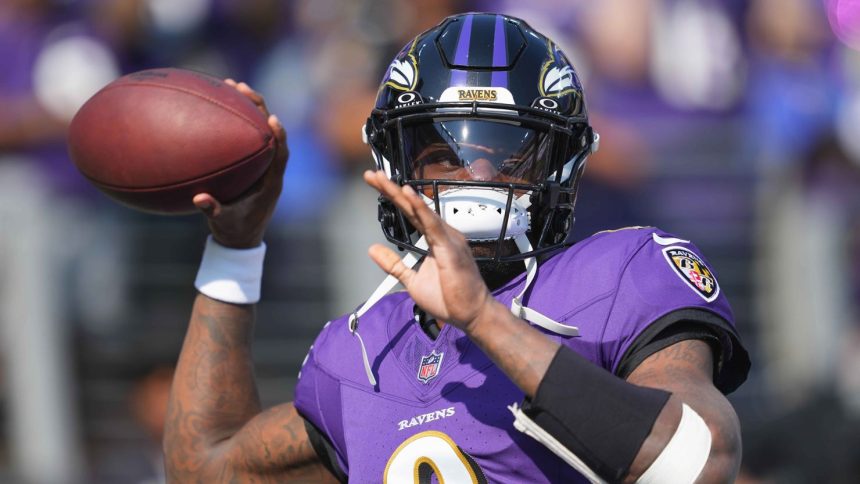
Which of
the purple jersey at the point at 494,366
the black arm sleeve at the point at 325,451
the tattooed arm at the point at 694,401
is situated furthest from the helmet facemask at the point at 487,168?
the black arm sleeve at the point at 325,451

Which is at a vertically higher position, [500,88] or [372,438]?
[500,88]

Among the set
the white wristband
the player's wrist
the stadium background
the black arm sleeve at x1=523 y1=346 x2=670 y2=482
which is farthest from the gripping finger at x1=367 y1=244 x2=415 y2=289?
the stadium background

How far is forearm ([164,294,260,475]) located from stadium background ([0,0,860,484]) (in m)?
2.71

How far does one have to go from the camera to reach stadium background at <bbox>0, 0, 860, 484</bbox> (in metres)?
5.72

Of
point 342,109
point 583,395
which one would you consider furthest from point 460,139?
point 342,109

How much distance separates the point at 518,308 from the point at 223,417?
94cm

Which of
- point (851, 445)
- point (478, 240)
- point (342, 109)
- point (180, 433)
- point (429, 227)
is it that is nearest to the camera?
point (429, 227)

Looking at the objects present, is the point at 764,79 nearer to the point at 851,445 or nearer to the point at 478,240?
the point at 851,445

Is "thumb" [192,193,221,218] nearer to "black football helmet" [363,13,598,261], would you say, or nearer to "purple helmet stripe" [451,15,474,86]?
"black football helmet" [363,13,598,261]

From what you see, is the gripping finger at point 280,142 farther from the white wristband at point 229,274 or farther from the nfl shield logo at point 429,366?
the nfl shield logo at point 429,366

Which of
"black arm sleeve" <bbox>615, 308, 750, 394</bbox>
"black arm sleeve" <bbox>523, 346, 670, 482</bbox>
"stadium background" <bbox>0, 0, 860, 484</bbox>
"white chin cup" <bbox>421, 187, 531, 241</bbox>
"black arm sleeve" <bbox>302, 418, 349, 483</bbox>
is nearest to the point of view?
"black arm sleeve" <bbox>523, 346, 670, 482</bbox>

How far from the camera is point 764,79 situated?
580 centimetres

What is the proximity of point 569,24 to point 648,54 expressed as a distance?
1.29ft

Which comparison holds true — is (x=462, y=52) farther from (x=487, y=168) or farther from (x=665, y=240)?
(x=665, y=240)
